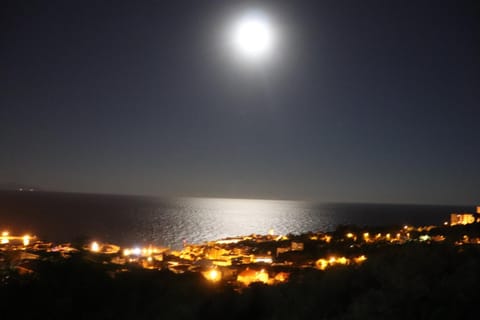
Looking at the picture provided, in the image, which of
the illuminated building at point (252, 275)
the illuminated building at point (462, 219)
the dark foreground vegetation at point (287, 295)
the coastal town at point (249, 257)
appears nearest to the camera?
the dark foreground vegetation at point (287, 295)

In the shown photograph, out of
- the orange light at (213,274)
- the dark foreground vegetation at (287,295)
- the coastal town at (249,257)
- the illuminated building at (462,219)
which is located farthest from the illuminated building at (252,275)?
the illuminated building at (462,219)

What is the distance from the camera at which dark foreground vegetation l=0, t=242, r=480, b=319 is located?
5223 millimetres

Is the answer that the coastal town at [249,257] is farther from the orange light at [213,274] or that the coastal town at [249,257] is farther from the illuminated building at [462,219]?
the illuminated building at [462,219]

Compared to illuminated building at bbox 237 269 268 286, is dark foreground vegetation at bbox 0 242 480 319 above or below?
above

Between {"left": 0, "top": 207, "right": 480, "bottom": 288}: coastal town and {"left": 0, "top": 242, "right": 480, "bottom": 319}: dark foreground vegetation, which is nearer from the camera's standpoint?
{"left": 0, "top": 242, "right": 480, "bottom": 319}: dark foreground vegetation

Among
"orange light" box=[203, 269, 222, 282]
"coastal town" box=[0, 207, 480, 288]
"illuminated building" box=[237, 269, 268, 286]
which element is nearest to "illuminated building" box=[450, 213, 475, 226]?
"coastal town" box=[0, 207, 480, 288]

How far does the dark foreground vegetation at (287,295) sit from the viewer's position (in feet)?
17.1

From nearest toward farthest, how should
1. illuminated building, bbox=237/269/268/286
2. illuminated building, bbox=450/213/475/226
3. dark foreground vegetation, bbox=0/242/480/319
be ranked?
dark foreground vegetation, bbox=0/242/480/319 → illuminated building, bbox=237/269/268/286 → illuminated building, bbox=450/213/475/226

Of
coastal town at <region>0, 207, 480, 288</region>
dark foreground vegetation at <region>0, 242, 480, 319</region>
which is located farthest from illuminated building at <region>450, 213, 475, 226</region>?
dark foreground vegetation at <region>0, 242, 480, 319</region>

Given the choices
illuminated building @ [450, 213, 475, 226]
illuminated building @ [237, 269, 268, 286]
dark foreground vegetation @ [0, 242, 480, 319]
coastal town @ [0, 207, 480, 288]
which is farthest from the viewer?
illuminated building @ [450, 213, 475, 226]

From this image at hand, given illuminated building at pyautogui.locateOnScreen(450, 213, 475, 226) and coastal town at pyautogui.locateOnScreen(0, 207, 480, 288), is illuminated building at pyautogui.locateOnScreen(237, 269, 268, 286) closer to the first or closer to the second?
coastal town at pyautogui.locateOnScreen(0, 207, 480, 288)

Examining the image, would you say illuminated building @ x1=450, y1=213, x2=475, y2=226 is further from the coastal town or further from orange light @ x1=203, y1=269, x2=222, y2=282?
orange light @ x1=203, y1=269, x2=222, y2=282

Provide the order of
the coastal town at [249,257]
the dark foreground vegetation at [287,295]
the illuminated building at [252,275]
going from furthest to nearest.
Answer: the illuminated building at [252,275]
the coastal town at [249,257]
the dark foreground vegetation at [287,295]

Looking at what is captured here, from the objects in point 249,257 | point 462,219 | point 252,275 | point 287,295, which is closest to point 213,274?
point 252,275
